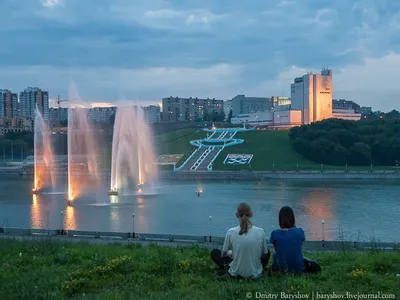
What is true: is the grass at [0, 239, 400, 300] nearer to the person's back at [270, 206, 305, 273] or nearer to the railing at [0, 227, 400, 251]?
the person's back at [270, 206, 305, 273]

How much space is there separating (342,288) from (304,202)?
28456 mm

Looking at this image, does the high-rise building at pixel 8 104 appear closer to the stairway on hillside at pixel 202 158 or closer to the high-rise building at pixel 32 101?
the high-rise building at pixel 32 101

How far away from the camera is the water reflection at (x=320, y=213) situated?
70.1 feet

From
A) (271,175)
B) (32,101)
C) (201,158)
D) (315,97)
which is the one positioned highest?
(32,101)

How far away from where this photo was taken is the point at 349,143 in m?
71.8

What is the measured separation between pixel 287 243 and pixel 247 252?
55cm

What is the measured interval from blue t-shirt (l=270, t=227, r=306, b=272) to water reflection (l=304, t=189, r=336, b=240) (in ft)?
45.7

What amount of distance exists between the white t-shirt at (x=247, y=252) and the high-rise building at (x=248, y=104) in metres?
160

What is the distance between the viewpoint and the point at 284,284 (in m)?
5.64

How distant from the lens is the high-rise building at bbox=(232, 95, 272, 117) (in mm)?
170988

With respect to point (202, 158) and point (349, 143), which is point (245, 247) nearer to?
point (202, 158)

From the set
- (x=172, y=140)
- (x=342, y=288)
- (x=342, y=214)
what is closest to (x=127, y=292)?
(x=342, y=288)

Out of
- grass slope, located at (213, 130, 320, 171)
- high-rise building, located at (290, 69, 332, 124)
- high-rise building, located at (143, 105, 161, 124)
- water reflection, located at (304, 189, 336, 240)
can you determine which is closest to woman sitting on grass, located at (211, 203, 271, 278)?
water reflection, located at (304, 189, 336, 240)

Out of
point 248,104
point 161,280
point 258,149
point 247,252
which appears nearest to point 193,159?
point 258,149
